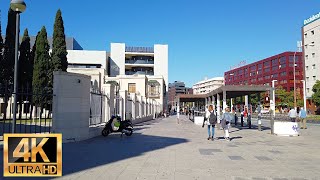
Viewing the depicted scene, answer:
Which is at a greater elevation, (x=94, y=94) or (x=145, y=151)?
(x=94, y=94)

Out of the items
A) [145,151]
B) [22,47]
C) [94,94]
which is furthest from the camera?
[22,47]

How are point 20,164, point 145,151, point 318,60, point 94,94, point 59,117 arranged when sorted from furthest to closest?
1. point 318,60
2. point 94,94
3. point 59,117
4. point 145,151
5. point 20,164

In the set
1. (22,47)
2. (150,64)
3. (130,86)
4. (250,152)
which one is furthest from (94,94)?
(150,64)

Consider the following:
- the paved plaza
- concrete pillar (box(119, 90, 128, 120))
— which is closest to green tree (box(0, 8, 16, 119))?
concrete pillar (box(119, 90, 128, 120))

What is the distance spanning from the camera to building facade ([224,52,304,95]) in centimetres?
9850

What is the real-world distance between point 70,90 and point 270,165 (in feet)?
30.1

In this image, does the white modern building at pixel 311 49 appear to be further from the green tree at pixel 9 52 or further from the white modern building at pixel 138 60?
the green tree at pixel 9 52

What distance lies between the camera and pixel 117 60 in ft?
244

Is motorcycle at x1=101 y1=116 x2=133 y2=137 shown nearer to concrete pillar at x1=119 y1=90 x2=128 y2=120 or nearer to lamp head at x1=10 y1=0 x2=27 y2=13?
concrete pillar at x1=119 y1=90 x2=128 y2=120

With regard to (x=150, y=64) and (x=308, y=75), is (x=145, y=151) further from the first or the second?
(x=308, y=75)

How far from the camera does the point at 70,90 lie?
14.7 m

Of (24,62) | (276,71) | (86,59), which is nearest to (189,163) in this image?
(24,62)

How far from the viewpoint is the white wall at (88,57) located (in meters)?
71.3

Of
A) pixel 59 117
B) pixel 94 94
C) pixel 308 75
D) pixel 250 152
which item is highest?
pixel 308 75
